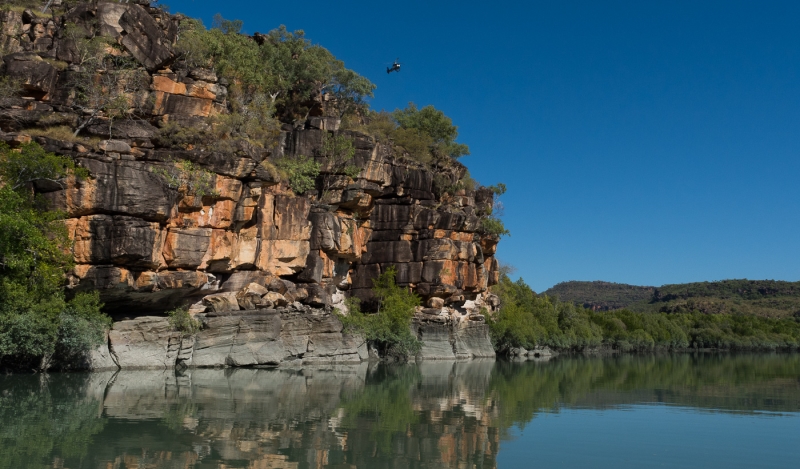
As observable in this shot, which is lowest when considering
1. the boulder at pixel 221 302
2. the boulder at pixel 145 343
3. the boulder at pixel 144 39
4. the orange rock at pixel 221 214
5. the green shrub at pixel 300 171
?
the boulder at pixel 145 343

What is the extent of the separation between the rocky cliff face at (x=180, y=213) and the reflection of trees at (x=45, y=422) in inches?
343

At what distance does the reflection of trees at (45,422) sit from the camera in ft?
46.4

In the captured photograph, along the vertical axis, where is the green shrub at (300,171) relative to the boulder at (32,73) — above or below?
below

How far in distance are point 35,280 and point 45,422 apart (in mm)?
15469

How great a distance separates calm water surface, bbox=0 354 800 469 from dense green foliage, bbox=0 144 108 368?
168cm

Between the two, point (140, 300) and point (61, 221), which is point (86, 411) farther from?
point (140, 300)

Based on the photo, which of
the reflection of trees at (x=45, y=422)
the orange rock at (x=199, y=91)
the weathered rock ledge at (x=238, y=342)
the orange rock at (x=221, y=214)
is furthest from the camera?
the orange rock at (x=199, y=91)

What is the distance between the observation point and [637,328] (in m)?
117

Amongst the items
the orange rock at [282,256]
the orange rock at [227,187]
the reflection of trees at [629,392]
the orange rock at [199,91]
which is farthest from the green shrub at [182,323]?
the reflection of trees at [629,392]

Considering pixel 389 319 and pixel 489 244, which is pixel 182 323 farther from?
pixel 489 244

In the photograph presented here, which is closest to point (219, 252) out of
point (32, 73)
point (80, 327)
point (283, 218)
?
point (283, 218)

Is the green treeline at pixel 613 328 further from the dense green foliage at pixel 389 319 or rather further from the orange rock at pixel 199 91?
the orange rock at pixel 199 91

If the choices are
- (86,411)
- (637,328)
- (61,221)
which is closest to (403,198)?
(61,221)

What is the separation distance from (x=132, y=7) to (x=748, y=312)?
158m
